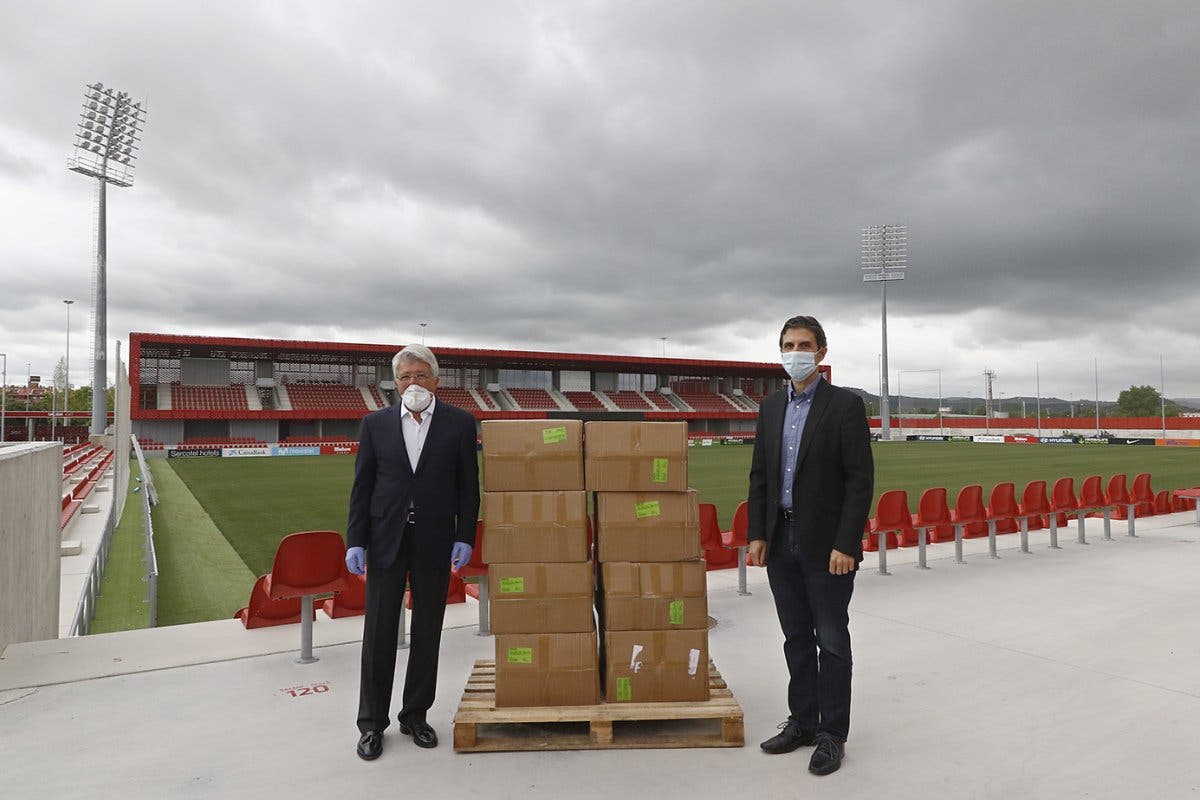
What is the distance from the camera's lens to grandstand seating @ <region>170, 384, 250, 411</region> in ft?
144

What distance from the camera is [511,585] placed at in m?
3.57

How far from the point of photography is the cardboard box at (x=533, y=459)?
11.8ft

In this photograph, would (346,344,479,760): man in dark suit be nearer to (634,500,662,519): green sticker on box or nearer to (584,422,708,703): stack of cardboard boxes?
(584,422,708,703): stack of cardboard boxes

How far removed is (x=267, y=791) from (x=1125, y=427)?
8528 centimetres

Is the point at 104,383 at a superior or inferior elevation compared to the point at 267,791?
superior

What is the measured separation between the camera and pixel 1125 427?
7006 centimetres

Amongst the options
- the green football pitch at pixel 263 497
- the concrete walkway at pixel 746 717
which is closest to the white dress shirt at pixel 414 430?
the concrete walkway at pixel 746 717

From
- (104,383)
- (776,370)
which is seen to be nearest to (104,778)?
(104,383)

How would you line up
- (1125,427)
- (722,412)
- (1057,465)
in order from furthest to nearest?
(1125,427), (722,412), (1057,465)

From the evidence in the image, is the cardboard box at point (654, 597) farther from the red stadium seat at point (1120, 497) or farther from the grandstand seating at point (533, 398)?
the grandstand seating at point (533, 398)

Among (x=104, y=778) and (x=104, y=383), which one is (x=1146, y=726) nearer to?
(x=104, y=778)

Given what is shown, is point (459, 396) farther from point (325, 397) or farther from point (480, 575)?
point (480, 575)

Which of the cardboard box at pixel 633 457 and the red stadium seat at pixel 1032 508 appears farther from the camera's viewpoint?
the red stadium seat at pixel 1032 508

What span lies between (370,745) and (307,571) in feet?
5.81
